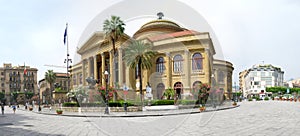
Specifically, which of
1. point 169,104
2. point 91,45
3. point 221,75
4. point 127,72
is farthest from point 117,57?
point 221,75

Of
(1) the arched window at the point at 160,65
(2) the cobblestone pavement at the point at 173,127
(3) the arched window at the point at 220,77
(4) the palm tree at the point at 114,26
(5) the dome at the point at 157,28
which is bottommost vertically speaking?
(2) the cobblestone pavement at the point at 173,127

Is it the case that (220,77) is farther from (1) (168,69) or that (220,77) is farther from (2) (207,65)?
(1) (168,69)

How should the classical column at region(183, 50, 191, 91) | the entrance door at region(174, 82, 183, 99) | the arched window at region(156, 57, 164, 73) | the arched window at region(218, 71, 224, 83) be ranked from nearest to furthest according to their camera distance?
1. the classical column at region(183, 50, 191, 91)
2. the entrance door at region(174, 82, 183, 99)
3. the arched window at region(156, 57, 164, 73)
4. the arched window at region(218, 71, 224, 83)

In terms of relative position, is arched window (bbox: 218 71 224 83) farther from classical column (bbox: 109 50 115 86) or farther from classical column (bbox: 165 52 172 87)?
classical column (bbox: 109 50 115 86)

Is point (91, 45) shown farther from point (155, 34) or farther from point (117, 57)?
point (155, 34)

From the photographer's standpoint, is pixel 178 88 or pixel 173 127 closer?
pixel 173 127

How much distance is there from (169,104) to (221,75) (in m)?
34.3

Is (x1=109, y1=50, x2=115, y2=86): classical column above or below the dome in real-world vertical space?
below

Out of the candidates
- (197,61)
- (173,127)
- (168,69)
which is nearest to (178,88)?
(168,69)

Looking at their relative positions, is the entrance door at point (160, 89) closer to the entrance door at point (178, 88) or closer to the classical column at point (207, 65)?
the entrance door at point (178, 88)

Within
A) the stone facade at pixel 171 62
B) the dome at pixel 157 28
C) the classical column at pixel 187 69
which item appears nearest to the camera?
the stone facade at pixel 171 62

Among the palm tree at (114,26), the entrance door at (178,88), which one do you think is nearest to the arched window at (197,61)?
the entrance door at (178,88)

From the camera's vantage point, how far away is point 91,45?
59.7 meters

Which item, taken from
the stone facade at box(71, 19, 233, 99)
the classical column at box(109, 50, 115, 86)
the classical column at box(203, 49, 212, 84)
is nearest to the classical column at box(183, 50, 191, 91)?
the stone facade at box(71, 19, 233, 99)
